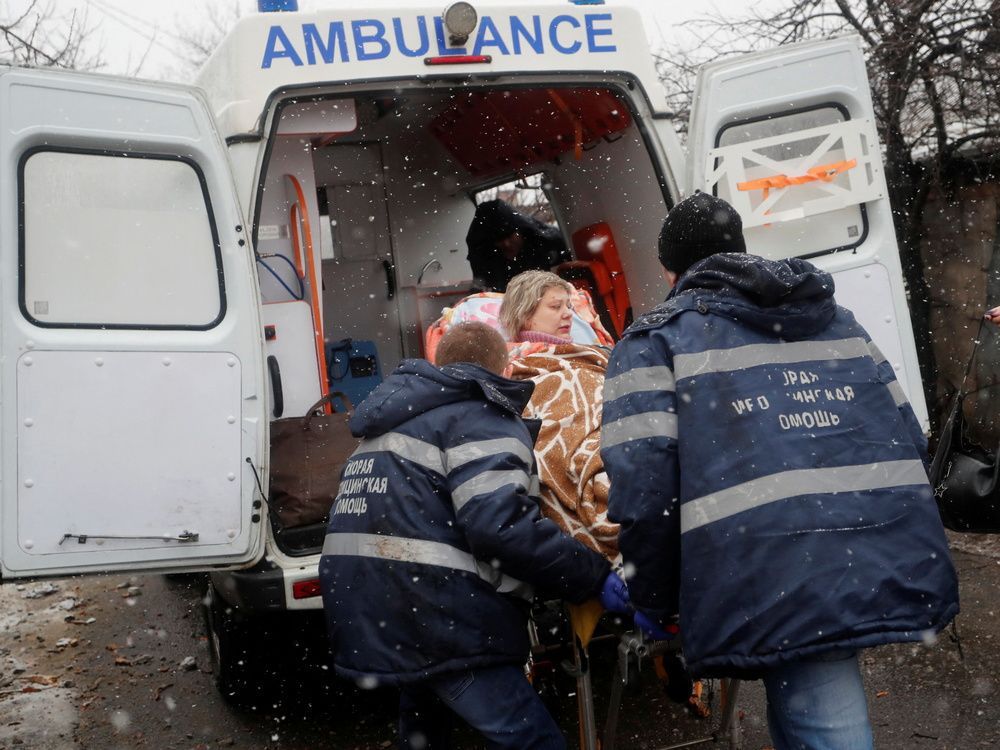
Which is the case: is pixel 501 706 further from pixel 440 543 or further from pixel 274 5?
pixel 274 5

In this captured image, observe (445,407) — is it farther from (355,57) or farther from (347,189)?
(347,189)

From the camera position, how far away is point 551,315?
3.92 meters

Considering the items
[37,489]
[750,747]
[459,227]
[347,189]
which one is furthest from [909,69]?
[37,489]

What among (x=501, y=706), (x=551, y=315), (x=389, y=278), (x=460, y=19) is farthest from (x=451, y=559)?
(x=389, y=278)

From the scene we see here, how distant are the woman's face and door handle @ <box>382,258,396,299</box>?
322 centimetres

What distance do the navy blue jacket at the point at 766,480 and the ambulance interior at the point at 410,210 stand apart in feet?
7.40

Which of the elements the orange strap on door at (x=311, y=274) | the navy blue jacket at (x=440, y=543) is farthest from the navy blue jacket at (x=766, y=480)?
the orange strap on door at (x=311, y=274)

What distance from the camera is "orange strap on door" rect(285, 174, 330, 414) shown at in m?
4.68

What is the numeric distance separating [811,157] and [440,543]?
89.3 inches

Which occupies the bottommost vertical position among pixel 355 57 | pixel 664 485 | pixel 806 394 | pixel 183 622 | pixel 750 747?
pixel 750 747

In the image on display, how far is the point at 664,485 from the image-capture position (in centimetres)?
218

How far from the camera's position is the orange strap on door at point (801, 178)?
3.97 metres

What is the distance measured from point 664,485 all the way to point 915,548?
521 millimetres

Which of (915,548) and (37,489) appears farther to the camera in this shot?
(37,489)
